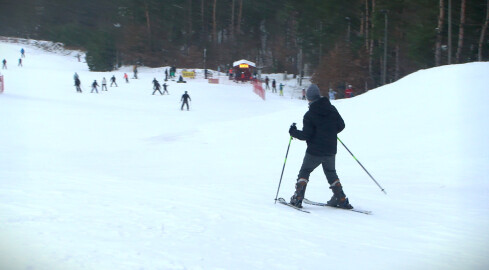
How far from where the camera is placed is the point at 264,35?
7738 centimetres

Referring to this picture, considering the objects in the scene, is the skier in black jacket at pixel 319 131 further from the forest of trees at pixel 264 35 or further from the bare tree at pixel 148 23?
the bare tree at pixel 148 23

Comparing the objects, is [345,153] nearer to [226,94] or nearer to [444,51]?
[226,94]

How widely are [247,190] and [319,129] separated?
2.42 metres

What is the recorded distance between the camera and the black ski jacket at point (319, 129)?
597 cm

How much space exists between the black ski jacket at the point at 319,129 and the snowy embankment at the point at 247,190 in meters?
0.88

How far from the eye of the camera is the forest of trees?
134 ft

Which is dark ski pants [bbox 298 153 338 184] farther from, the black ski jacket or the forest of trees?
the forest of trees

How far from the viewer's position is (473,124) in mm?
11453

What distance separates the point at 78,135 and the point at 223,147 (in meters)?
5.99

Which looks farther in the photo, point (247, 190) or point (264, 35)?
point (264, 35)

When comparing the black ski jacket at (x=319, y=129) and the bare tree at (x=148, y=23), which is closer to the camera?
the black ski jacket at (x=319, y=129)

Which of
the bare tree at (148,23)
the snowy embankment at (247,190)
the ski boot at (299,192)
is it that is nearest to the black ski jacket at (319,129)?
the ski boot at (299,192)

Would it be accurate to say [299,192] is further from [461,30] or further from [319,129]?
[461,30]

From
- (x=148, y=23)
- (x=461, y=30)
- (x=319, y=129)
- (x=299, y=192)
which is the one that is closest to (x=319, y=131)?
(x=319, y=129)
